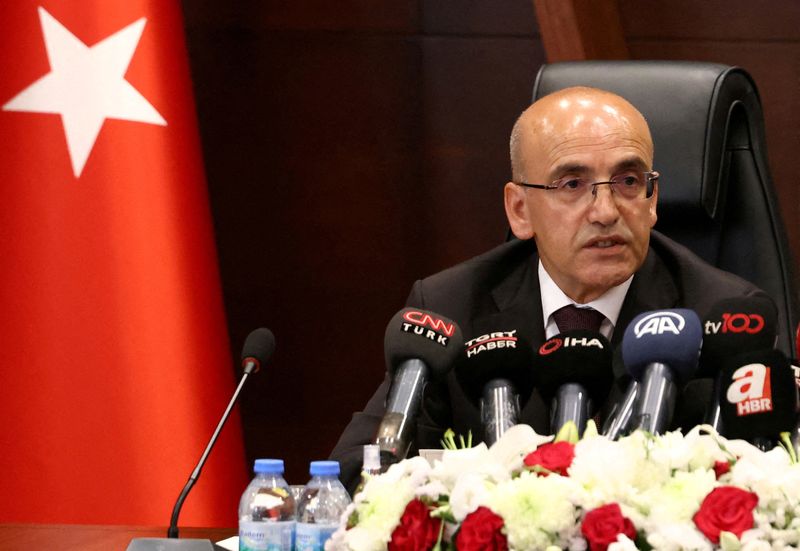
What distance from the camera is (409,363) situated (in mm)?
1498

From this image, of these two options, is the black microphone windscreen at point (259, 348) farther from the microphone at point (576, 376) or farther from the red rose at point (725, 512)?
the red rose at point (725, 512)

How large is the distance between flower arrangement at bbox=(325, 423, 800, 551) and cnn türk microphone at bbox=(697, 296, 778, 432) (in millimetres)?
297

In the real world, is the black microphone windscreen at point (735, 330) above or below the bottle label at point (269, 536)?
above

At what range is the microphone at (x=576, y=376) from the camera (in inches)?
57.2

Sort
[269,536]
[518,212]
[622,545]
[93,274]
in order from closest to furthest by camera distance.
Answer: [622,545] < [269,536] < [518,212] < [93,274]

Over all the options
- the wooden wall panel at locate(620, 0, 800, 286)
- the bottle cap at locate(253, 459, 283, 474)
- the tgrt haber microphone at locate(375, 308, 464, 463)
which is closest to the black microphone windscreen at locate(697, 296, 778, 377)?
the tgrt haber microphone at locate(375, 308, 464, 463)

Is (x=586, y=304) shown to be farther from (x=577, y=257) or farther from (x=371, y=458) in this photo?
(x=371, y=458)

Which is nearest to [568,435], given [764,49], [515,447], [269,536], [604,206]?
[515,447]

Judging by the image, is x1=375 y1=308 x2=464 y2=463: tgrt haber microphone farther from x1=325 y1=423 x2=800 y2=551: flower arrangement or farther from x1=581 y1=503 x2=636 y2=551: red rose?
x1=581 y1=503 x2=636 y2=551: red rose

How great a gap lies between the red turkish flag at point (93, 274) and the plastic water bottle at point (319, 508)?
Result: 60.5 inches

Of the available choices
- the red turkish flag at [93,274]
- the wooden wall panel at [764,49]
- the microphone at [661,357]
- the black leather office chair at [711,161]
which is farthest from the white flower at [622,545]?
the wooden wall panel at [764,49]

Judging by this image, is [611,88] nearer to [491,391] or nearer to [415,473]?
[491,391]

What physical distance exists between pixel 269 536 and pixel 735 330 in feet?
1.96

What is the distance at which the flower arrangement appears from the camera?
1.03 metres
